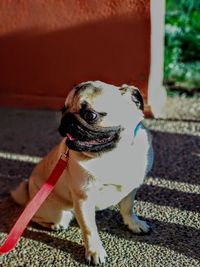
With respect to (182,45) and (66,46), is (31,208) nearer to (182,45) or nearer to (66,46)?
(66,46)

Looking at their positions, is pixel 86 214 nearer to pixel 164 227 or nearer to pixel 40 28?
pixel 164 227

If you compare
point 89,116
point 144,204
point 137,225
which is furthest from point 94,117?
point 144,204

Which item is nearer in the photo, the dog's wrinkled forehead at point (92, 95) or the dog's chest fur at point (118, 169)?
the dog's wrinkled forehead at point (92, 95)

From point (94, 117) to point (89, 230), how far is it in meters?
0.66

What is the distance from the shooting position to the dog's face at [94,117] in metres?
2.70

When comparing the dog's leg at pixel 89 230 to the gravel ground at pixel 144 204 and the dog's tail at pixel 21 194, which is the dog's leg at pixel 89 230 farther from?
the dog's tail at pixel 21 194

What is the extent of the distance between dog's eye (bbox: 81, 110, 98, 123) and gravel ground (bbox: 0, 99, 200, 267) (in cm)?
87

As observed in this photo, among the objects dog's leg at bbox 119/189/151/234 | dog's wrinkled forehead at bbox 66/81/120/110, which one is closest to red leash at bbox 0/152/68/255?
dog's wrinkled forehead at bbox 66/81/120/110

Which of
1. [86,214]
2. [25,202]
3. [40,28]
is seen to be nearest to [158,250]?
[86,214]

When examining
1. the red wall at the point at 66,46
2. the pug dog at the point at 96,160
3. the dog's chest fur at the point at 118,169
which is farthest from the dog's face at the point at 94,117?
the red wall at the point at 66,46

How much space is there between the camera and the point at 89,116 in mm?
2688

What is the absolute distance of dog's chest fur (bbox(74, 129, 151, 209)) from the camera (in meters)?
2.90

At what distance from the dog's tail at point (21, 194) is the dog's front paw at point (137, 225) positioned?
0.67 meters

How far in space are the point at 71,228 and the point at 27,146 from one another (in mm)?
1192
